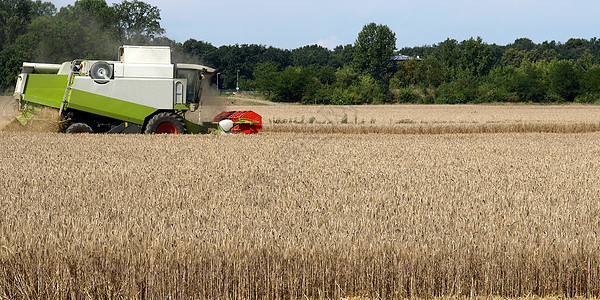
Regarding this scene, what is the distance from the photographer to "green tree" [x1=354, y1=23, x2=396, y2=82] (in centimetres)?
8381

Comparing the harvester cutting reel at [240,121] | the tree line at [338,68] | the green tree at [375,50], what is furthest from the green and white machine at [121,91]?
the green tree at [375,50]

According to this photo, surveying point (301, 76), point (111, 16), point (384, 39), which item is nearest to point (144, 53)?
point (301, 76)

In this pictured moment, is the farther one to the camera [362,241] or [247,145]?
[247,145]

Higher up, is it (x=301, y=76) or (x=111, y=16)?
(x=111, y=16)

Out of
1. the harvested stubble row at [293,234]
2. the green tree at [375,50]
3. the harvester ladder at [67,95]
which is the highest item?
the green tree at [375,50]

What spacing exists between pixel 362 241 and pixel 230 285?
1249 millimetres

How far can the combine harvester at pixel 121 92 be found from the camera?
1647 centimetres

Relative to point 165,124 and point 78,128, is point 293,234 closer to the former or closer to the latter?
point 165,124

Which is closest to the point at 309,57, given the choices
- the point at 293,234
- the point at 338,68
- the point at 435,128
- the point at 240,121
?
the point at 338,68

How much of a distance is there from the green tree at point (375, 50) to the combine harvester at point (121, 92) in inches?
2681

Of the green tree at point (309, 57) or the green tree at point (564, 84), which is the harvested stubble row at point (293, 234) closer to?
the green tree at point (564, 84)

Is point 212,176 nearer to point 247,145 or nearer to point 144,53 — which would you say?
point 247,145

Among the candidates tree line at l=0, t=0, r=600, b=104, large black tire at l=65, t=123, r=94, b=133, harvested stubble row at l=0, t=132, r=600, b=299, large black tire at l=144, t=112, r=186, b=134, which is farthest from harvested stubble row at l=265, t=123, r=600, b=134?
tree line at l=0, t=0, r=600, b=104

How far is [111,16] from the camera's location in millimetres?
75375
